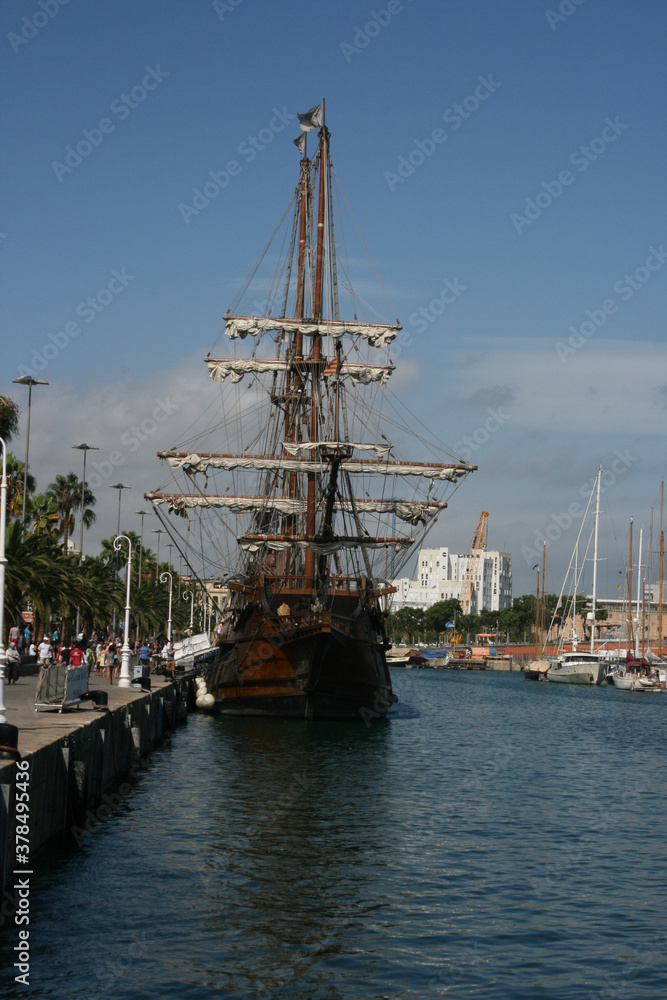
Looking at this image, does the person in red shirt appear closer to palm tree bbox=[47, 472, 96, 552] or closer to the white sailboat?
palm tree bbox=[47, 472, 96, 552]

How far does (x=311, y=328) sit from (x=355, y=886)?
3878cm

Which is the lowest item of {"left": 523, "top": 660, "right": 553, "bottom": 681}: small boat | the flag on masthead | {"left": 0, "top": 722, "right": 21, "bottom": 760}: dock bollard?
{"left": 523, "top": 660, "right": 553, "bottom": 681}: small boat

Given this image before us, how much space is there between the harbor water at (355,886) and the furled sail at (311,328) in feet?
80.6

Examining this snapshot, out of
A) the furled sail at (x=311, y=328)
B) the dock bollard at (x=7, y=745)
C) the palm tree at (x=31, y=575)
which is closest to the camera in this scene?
the dock bollard at (x=7, y=745)

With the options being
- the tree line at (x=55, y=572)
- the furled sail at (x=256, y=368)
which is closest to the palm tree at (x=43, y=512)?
the tree line at (x=55, y=572)

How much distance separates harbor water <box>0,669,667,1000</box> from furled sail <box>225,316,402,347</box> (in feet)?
80.6

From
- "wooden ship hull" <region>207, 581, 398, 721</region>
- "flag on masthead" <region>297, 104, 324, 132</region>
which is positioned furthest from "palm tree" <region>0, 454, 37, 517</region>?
"flag on masthead" <region>297, 104, 324, 132</region>

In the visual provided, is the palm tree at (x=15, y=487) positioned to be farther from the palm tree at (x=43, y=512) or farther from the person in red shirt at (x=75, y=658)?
the person in red shirt at (x=75, y=658)

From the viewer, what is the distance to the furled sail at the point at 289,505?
174 feet

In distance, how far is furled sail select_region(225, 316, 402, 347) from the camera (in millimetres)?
54844

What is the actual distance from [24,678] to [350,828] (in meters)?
21.4

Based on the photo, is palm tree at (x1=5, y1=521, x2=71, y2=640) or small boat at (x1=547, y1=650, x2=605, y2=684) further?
small boat at (x1=547, y1=650, x2=605, y2=684)

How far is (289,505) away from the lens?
54.7 metres

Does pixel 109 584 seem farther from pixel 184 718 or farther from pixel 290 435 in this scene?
pixel 184 718
